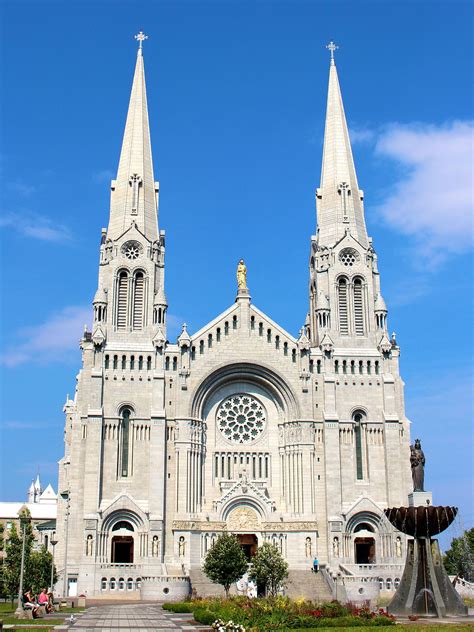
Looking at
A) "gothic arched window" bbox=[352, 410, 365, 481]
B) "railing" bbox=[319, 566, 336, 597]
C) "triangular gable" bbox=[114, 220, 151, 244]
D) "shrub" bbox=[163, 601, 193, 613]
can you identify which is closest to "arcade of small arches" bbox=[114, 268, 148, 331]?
"triangular gable" bbox=[114, 220, 151, 244]

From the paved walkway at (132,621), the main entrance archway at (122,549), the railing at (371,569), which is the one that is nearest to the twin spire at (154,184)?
the main entrance archway at (122,549)

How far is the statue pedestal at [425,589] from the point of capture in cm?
3366

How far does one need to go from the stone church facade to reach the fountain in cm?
1895

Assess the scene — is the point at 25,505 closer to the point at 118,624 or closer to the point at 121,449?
the point at 121,449

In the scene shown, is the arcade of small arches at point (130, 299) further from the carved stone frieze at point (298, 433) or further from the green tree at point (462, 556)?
the green tree at point (462, 556)

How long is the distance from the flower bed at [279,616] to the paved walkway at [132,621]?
3.47ft

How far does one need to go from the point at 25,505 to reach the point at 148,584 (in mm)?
78530

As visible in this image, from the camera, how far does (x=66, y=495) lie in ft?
200

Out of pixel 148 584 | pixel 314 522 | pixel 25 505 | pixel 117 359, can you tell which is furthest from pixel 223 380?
pixel 25 505

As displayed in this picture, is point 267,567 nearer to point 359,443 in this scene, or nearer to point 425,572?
point 425,572

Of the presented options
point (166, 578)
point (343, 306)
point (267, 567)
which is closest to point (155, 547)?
point (166, 578)

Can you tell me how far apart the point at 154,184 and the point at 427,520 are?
38788 mm

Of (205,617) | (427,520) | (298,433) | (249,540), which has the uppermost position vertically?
(298,433)

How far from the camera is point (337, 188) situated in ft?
215
